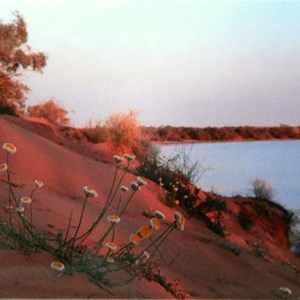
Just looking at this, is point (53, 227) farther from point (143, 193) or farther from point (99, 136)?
point (99, 136)

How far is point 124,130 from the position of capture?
2669 centimetres

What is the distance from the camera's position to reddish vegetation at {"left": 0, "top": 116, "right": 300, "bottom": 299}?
416cm

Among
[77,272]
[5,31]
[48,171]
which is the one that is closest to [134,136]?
[5,31]

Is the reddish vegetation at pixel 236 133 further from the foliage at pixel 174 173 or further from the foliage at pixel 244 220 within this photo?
the foliage at pixel 174 173

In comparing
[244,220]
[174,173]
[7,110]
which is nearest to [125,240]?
[174,173]

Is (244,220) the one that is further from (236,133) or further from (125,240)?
(236,133)

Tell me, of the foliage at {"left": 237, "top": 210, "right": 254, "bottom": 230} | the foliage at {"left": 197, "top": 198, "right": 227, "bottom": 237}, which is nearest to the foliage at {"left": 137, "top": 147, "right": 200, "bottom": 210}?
the foliage at {"left": 197, "top": 198, "right": 227, "bottom": 237}

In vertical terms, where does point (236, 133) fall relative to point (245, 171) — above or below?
above

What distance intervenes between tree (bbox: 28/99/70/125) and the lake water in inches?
501

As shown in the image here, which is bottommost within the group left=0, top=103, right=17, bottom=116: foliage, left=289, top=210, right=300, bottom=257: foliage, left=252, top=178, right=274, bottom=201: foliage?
left=289, top=210, right=300, bottom=257: foliage

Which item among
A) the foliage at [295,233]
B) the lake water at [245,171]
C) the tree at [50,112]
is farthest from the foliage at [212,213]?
the tree at [50,112]

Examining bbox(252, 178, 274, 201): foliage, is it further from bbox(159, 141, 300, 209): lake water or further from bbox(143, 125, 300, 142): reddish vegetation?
bbox(143, 125, 300, 142): reddish vegetation

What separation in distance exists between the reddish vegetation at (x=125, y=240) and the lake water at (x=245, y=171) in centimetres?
227

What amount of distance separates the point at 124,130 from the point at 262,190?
7.66 meters
